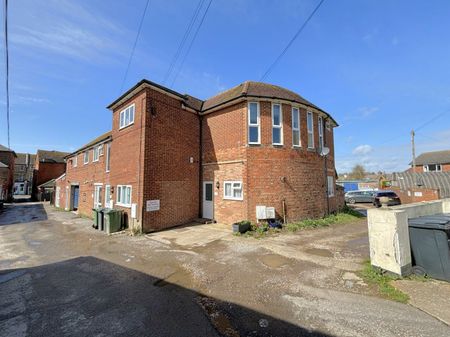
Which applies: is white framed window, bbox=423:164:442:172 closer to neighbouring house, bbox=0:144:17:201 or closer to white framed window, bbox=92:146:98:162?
white framed window, bbox=92:146:98:162

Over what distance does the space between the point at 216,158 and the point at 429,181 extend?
95.7 ft

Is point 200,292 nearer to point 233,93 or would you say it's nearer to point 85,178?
point 233,93

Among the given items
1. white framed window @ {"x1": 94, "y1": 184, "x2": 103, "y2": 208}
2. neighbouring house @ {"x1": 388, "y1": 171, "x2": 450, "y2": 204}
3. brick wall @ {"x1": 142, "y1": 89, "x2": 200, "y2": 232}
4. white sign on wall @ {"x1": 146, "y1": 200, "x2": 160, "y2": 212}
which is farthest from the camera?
neighbouring house @ {"x1": 388, "y1": 171, "x2": 450, "y2": 204}

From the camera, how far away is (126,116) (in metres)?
13.0

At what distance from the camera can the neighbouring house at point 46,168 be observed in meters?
43.0

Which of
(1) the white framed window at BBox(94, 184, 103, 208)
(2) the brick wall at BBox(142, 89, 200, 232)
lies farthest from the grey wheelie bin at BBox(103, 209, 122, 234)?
(1) the white framed window at BBox(94, 184, 103, 208)

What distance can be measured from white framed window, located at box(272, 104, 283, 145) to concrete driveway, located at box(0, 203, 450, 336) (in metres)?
5.43

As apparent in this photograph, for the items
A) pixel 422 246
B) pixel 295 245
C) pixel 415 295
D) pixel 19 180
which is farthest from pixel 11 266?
pixel 19 180

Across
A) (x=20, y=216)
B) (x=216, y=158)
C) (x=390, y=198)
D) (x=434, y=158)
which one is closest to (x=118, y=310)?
(x=216, y=158)

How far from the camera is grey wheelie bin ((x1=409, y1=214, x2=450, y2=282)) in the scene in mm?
4699

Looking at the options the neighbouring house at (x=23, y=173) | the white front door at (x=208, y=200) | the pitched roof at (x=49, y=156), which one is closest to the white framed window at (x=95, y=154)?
the white front door at (x=208, y=200)

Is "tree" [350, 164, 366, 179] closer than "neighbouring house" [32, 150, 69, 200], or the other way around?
"neighbouring house" [32, 150, 69, 200]

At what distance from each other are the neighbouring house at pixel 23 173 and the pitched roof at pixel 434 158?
96572 mm

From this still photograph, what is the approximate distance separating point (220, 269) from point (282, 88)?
41.0ft
